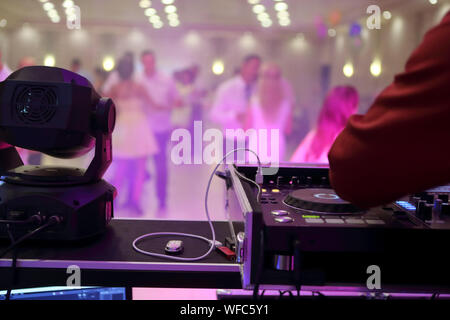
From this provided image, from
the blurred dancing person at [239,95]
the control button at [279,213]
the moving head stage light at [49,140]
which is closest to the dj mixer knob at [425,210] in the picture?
the control button at [279,213]

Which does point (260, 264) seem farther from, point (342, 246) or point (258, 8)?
point (258, 8)

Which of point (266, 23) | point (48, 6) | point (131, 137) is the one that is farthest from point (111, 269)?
point (48, 6)

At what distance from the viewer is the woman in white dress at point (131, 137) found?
398cm

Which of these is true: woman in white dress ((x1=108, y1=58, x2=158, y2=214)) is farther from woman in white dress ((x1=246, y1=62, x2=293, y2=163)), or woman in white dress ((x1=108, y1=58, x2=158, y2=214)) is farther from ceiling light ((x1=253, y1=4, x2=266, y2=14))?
ceiling light ((x1=253, y1=4, x2=266, y2=14))

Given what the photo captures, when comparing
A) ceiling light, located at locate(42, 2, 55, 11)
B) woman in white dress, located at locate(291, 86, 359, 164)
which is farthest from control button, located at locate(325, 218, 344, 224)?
ceiling light, located at locate(42, 2, 55, 11)

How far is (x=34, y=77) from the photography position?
988mm

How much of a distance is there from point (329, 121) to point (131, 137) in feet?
6.52

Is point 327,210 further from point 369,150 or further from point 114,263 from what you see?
point 114,263

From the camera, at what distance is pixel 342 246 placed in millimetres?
797

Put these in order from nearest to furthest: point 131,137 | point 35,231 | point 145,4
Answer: point 35,231, point 145,4, point 131,137

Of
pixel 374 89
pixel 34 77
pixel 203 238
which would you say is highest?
pixel 374 89

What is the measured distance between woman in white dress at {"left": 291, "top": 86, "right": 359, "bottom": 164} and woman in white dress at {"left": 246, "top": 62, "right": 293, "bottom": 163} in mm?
235
